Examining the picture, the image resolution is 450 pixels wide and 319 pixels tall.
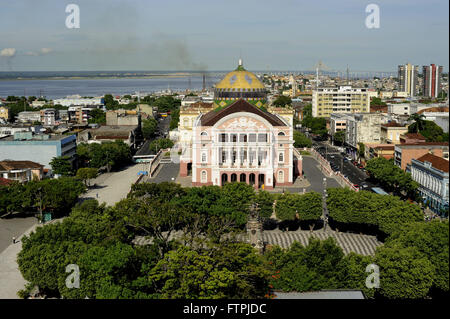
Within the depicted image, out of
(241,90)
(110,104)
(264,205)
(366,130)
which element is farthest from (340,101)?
(264,205)

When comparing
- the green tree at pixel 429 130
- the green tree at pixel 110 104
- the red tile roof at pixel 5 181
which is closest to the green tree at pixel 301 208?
the red tile roof at pixel 5 181

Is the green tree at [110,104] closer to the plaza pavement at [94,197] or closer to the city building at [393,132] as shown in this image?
the plaza pavement at [94,197]

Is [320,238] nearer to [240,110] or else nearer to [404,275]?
[404,275]

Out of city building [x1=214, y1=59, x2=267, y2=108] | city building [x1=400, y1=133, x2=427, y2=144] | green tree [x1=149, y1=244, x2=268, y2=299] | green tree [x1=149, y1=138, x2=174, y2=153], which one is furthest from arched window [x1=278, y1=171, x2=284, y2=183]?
green tree [x1=149, y1=244, x2=268, y2=299]
